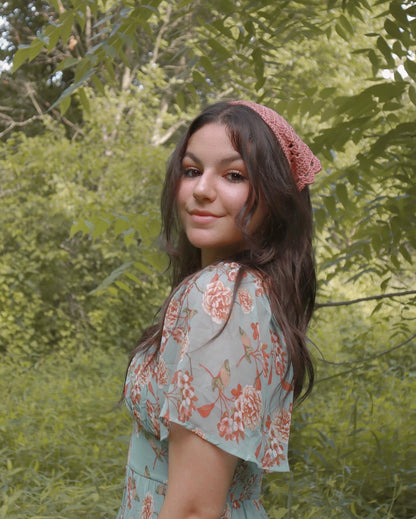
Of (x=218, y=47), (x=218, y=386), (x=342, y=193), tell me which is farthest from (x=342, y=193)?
(x=218, y=386)

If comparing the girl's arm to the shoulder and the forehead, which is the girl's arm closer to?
the shoulder

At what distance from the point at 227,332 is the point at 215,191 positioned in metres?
0.29

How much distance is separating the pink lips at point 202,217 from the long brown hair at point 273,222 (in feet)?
0.16

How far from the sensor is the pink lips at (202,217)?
4.01 ft

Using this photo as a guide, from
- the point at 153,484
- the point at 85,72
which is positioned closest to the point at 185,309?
the point at 153,484

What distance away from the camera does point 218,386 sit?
3.33 feet

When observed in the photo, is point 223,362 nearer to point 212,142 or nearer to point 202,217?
point 202,217

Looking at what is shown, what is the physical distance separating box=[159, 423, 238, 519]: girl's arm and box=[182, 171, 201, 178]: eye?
49cm

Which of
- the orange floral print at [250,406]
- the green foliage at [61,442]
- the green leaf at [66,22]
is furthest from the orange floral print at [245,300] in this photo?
the green foliage at [61,442]

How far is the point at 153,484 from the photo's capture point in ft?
4.01

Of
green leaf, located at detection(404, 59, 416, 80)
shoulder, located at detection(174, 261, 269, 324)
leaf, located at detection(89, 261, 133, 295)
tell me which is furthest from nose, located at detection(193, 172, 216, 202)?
green leaf, located at detection(404, 59, 416, 80)

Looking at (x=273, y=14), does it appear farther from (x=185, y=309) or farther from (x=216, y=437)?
(x=216, y=437)

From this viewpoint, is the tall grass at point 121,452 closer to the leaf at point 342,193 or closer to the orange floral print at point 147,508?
the leaf at point 342,193

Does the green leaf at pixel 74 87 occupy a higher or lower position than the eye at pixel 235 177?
higher
